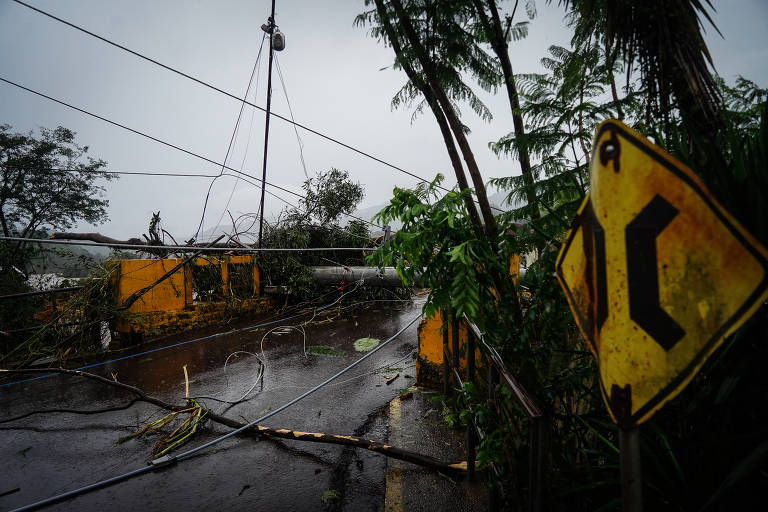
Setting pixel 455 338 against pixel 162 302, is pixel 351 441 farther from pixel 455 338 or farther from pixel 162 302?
pixel 162 302

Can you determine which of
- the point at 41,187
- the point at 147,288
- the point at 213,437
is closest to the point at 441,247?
the point at 213,437

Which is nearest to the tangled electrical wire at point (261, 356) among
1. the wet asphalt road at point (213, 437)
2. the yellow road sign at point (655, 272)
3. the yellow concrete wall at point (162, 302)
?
the wet asphalt road at point (213, 437)

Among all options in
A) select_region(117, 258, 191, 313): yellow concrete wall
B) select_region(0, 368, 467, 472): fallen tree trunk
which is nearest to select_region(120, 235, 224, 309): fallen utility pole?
select_region(117, 258, 191, 313): yellow concrete wall

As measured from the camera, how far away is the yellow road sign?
0.63m

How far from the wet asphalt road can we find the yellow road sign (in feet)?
6.83

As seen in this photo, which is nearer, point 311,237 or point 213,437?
point 213,437

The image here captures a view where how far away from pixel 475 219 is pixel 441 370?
81.6 inches

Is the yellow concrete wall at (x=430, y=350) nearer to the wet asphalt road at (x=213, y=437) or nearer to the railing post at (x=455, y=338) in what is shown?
the wet asphalt road at (x=213, y=437)

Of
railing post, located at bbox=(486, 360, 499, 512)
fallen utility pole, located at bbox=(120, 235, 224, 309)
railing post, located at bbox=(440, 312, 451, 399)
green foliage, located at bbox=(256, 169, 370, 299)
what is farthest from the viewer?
green foliage, located at bbox=(256, 169, 370, 299)

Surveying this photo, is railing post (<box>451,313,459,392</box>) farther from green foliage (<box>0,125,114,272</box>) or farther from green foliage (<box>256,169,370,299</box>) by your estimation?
green foliage (<box>0,125,114,272</box>)

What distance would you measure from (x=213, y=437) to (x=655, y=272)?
363 cm

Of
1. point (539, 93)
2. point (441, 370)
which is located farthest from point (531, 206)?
point (441, 370)

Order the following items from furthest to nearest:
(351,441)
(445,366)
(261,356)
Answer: (261,356) → (445,366) → (351,441)

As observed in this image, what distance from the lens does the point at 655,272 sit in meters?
0.68
